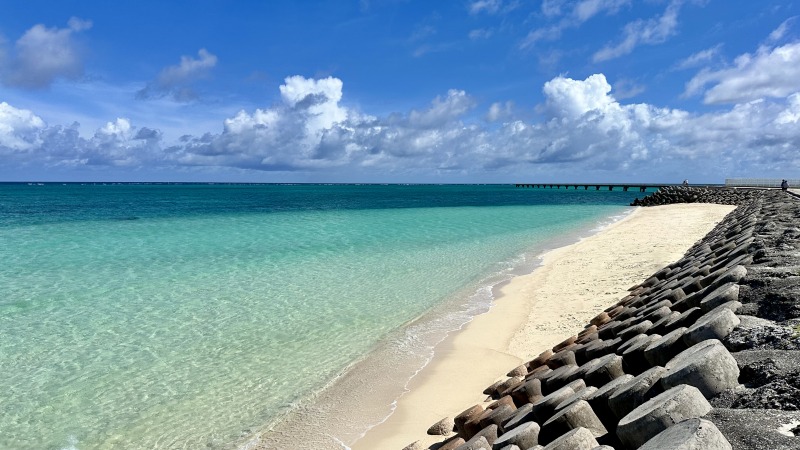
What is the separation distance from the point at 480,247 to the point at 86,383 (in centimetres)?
1822

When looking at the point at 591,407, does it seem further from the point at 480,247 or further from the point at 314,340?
the point at 480,247

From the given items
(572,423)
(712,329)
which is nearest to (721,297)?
(712,329)

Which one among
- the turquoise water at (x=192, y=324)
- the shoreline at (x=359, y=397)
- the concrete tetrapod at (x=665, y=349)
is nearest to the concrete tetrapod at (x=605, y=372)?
the concrete tetrapod at (x=665, y=349)

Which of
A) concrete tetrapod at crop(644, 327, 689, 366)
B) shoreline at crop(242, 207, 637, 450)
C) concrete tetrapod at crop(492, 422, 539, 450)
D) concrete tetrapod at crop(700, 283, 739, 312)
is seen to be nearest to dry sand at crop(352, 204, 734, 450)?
shoreline at crop(242, 207, 637, 450)

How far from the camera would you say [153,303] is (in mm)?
13773

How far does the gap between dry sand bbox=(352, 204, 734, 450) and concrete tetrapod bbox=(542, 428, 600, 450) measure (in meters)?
2.97

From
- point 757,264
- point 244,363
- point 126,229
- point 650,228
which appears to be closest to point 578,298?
point 757,264

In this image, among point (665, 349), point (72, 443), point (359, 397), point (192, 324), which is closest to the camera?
point (665, 349)

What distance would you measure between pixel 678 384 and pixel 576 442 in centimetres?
78

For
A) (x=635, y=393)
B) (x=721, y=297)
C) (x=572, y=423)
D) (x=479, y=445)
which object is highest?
(x=721, y=297)

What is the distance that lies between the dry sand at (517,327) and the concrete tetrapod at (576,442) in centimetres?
297

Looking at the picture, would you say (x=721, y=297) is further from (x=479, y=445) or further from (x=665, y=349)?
(x=479, y=445)

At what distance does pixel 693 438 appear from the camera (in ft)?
8.25

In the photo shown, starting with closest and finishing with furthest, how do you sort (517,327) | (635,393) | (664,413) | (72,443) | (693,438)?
(693,438) → (664,413) → (635,393) → (72,443) → (517,327)
